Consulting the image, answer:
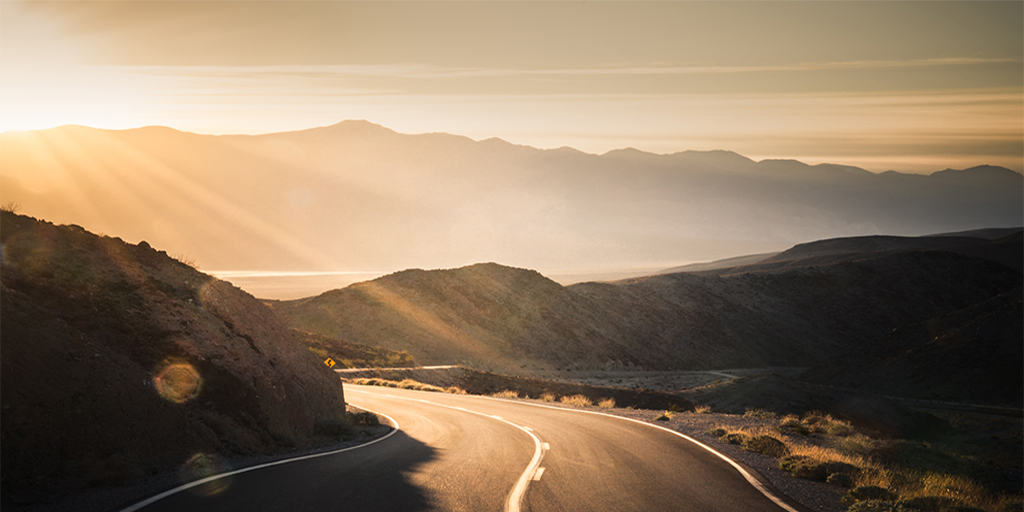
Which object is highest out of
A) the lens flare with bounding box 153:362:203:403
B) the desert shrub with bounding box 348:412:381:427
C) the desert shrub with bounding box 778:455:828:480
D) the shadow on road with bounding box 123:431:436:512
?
the lens flare with bounding box 153:362:203:403

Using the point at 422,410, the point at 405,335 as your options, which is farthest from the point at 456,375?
the point at 422,410

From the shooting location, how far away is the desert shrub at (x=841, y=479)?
10.3 m

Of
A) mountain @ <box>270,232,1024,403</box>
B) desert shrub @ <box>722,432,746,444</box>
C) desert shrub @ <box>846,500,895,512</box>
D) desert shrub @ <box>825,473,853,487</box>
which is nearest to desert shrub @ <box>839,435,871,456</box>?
desert shrub @ <box>722,432,746,444</box>

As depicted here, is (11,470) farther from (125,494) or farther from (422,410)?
(422,410)

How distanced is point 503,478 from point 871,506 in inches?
201

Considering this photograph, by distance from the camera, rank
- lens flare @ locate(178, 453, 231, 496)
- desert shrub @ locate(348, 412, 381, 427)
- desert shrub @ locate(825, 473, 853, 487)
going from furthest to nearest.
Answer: desert shrub @ locate(348, 412, 381, 427) → desert shrub @ locate(825, 473, 853, 487) → lens flare @ locate(178, 453, 231, 496)

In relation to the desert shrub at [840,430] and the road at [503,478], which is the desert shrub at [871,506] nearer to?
the road at [503,478]

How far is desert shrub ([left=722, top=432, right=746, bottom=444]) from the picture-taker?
1505 cm

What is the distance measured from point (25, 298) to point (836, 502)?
42.6ft

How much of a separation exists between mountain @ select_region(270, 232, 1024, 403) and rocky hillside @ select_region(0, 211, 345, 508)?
4233cm

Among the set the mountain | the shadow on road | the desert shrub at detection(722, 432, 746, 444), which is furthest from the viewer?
the mountain

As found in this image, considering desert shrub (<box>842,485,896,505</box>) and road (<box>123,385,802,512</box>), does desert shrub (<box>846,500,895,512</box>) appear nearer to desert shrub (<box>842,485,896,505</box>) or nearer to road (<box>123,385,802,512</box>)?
desert shrub (<box>842,485,896,505</box>)

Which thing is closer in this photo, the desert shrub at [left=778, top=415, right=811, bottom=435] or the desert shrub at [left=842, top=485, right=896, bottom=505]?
the desert shrub at [left=842, top=485, right=896, bottom=505]

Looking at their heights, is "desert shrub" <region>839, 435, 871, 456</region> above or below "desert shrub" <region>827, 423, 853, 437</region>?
above
